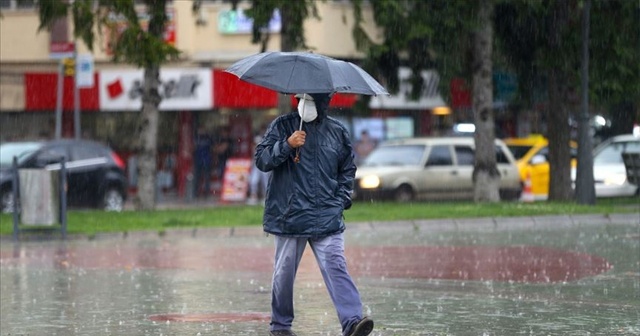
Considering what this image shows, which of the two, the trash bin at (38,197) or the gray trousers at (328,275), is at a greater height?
the gray trousers at (328,275)

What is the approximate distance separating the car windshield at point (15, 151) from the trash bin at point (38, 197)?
30.0 feet

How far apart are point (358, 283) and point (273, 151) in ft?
15.9

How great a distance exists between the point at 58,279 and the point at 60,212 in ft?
21.4

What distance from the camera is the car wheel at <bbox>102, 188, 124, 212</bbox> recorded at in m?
32.1

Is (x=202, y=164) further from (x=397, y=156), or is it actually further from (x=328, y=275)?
(x=328, y=275)

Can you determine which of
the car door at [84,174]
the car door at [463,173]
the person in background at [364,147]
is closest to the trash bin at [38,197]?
the car door at [84,174]

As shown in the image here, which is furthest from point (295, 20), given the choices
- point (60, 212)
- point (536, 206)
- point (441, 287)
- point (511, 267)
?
point (441, 287)

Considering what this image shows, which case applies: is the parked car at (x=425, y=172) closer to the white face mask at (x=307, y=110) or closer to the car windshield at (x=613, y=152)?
the car windshield at (x=613, y=152)

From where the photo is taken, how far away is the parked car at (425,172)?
3147 centimetres

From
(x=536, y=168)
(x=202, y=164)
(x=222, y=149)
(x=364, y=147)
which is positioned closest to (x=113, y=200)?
(x=222, y=149)

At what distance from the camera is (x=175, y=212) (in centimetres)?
2583

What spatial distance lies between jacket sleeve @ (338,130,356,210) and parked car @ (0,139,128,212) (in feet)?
71.1

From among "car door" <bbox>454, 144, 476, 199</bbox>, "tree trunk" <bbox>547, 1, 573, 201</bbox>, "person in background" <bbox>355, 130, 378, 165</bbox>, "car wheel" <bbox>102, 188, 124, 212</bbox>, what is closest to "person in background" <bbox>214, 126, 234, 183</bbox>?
"person in background" <bbox>355, 130, 378, 165</bbox>

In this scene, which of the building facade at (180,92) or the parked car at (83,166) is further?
the building facade at (180,92)
